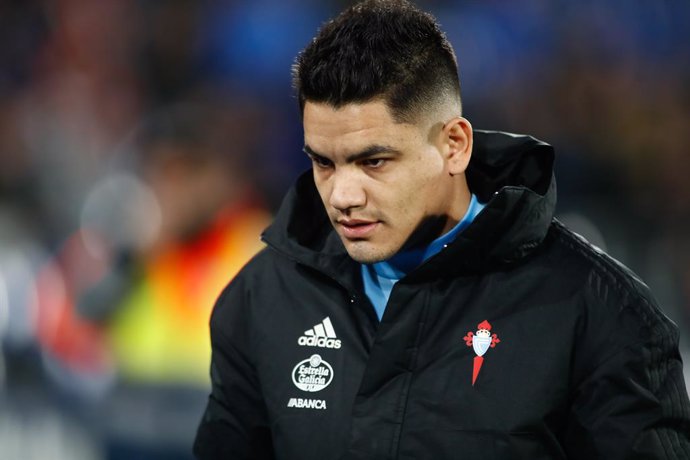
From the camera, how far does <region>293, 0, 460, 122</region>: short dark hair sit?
203 centimetres

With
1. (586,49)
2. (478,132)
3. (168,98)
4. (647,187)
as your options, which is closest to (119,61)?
(168,98)

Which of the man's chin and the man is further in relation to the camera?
the man's chin

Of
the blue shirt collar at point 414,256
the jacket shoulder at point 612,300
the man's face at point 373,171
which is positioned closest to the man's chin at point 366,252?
the man's face at point 373,171

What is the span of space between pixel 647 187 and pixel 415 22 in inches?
97.1

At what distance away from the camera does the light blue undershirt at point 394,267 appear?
86.0 inches

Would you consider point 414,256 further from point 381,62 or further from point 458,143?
point 381,62

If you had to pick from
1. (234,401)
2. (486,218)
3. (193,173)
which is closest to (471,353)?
(486,218)

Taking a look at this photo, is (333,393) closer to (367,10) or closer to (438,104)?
(438,104)

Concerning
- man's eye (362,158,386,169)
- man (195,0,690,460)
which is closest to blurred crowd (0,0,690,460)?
man (195,0,690,460)

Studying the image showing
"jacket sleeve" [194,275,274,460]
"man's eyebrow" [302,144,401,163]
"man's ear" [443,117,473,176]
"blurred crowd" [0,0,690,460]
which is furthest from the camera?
"blurred crowd" [0,0,690,460]

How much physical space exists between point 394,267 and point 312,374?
0.89ft

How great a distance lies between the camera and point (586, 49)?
4.86 m

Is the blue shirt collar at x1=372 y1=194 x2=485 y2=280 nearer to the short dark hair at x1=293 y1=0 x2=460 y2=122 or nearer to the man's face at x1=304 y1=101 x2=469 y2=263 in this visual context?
the man's face at x1=304 y1=101 x2=469 y2=263

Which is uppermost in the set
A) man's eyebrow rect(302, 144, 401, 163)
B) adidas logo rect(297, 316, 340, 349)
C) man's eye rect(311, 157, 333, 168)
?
man's eye rect(311, 157, 333, 168)
